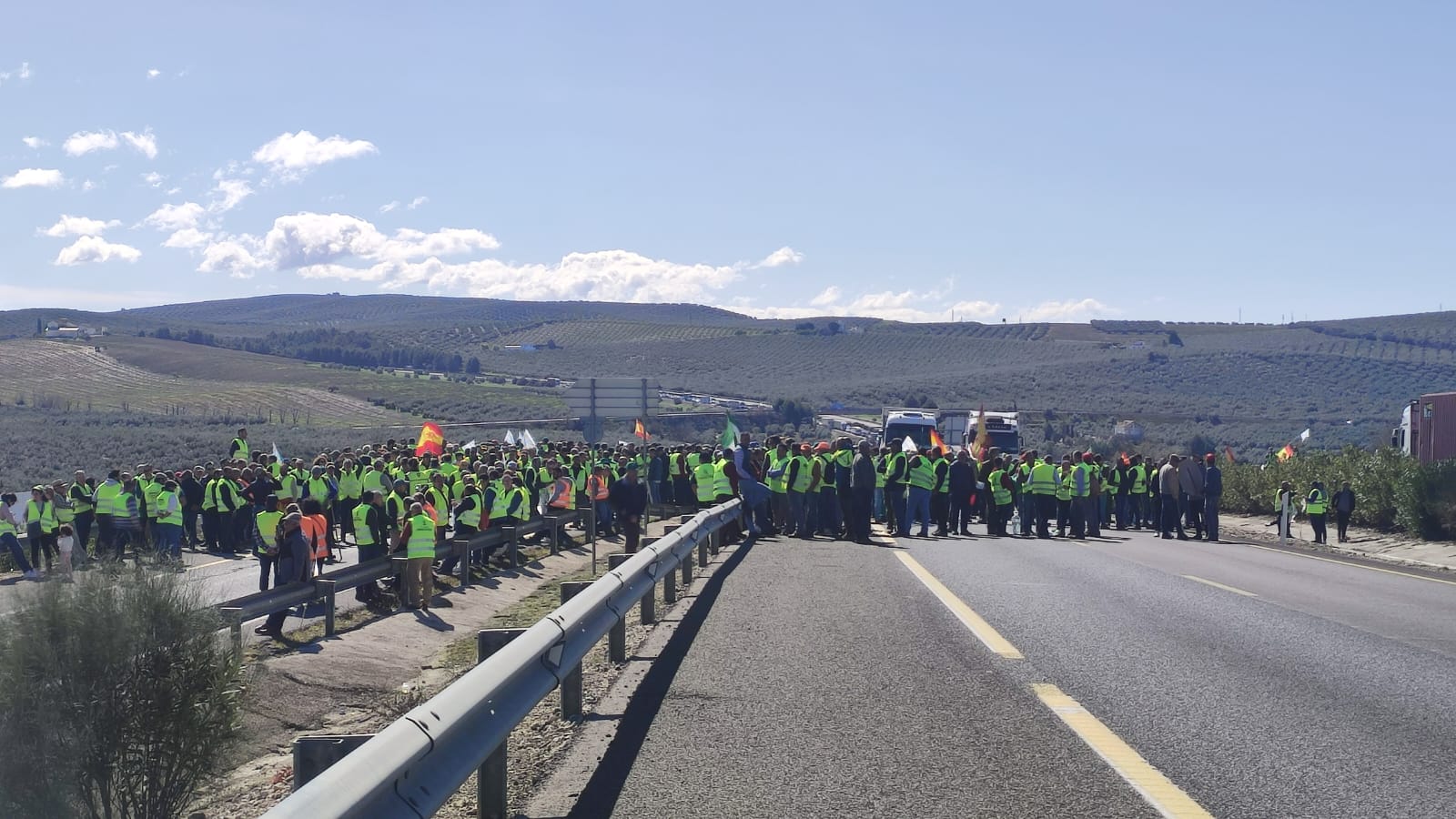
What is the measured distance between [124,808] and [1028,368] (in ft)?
417

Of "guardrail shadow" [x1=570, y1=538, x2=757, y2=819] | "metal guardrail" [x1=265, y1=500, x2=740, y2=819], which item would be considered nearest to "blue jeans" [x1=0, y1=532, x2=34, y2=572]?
"guardrail shadow" [x1=570, y1=538, x2=757, y2=819]

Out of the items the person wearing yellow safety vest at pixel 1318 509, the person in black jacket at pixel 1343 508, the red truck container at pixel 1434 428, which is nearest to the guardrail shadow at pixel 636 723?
the person wearing yellow safety vest at pixel 1318 509

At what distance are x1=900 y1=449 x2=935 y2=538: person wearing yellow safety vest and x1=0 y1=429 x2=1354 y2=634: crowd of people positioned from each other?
4cm

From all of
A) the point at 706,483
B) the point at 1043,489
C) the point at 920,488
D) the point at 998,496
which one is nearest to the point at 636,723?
the point at 706,483

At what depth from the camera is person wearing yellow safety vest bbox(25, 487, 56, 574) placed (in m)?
21.2

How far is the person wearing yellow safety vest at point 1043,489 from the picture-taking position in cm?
2756

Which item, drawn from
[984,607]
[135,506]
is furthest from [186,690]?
[135,506]

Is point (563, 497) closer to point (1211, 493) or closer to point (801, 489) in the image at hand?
point (801, 489)

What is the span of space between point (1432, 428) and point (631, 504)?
1983cm

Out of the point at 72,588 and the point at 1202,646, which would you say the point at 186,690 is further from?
the point at 1202,646

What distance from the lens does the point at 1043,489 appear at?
27641 mm

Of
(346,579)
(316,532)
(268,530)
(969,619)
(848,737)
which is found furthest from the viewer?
(316,532)

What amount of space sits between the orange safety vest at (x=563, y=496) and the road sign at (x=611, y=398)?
9.46 feet

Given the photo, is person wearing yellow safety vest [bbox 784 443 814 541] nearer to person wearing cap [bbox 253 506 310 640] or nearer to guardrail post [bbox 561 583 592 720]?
person wearing cap [bbox 253 506 310 640]
